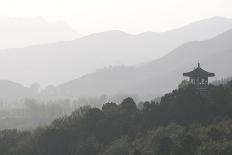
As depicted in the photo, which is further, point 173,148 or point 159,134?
point 159,134

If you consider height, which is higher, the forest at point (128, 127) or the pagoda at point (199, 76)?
the pagoda at point (199, 76)

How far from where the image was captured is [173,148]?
3969cm

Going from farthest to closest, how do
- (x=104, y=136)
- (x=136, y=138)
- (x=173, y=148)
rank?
(x=104, y=136), (x=136, y=138), (x=173, y=148)

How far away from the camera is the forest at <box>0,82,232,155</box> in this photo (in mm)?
49469

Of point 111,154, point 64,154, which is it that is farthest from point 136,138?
point 64,154

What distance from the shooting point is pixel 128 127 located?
5719 cm

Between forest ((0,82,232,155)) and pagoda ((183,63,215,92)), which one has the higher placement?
pagoda ((183,63,215,92))

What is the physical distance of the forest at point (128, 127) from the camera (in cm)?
4947

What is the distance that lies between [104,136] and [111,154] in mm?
7533

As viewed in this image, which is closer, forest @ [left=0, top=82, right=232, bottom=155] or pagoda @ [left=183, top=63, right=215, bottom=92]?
forest @ [left=0, top=82, right=232, bottom=155]

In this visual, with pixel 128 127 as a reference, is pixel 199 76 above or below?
above

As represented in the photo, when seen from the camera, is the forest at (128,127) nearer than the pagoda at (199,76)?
Yes

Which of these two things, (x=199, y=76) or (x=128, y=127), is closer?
(x=128, y=127)

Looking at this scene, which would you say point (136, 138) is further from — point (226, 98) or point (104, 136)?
point (226, 98)
